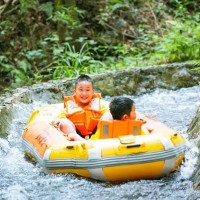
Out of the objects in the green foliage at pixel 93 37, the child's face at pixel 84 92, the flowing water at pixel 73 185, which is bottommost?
the green foliage at pixel 93 37

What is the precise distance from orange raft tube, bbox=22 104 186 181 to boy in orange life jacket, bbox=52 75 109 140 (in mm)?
525

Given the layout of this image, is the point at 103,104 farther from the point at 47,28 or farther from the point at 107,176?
the point at 47,28

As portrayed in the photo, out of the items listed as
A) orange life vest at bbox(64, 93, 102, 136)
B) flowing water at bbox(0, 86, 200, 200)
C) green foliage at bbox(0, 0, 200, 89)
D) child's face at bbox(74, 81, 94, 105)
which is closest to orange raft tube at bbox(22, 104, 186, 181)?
flowing water at bbox(0, 86, 200, 200)

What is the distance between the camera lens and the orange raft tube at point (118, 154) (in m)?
4.30

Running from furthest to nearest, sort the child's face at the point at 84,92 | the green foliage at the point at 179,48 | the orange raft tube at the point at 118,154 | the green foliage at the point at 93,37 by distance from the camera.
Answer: the green foliage at the point at 93,37 < the green foliage at the point at 179,48 < the child's face at the point at 84,92 < the orange raft tube at the point at 118,154

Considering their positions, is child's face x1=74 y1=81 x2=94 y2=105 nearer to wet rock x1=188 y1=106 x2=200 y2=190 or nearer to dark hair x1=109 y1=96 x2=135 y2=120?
dark hair x1=109 y1=96 x2=135 y2=120

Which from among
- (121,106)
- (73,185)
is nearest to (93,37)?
(121,106)

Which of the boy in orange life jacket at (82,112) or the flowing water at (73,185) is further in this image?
the boy in orange life jacket at (82,112)

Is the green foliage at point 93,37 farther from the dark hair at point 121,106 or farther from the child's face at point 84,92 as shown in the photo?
the dark hair at point 121,106

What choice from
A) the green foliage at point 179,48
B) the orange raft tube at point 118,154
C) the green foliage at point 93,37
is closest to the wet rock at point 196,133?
the orange raft tube at point 118,154

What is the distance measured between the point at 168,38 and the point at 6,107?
14.6 feet

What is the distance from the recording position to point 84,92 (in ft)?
18.0

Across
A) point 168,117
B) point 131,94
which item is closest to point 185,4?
point 131,94

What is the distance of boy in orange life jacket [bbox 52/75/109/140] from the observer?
17.3 ft
